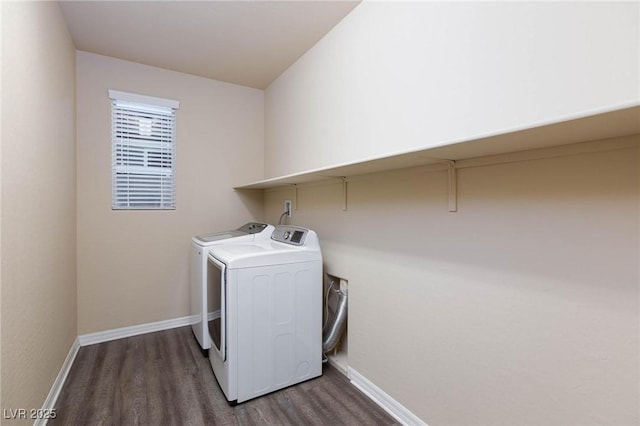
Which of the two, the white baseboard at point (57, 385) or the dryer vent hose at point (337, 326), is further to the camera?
the dryer vent hose at point (337, 326)

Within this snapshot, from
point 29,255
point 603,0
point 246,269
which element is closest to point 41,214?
point 29,255

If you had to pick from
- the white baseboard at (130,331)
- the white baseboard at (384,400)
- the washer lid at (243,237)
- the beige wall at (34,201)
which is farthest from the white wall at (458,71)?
the white baseboard at (130,331)

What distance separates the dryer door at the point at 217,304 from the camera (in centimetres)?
191

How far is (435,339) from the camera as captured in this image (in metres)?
1.57

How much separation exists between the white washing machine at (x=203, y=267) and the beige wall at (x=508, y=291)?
107 cm

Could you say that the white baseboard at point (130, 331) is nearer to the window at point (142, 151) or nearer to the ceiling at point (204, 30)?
the window at point (142, 151)

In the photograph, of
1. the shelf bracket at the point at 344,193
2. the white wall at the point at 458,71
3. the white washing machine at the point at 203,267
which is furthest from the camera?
the white washing machine at the point at 203,267

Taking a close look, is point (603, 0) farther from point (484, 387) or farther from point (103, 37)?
point (103, 37)

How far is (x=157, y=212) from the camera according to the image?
3.02 m

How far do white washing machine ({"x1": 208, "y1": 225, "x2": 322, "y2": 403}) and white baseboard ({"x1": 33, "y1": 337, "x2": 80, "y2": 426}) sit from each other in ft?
3.02

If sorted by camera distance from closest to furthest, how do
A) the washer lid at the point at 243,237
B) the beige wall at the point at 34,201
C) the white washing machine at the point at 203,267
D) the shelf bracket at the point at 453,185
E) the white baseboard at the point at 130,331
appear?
the beige wall at the point at 34,201, the shelf bracket at the point at 453,185, the white washing machine at the point at 203,267, the washer lid at the point at 243,237, the white baseboard at the point at 130,331

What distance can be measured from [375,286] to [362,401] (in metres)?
0.72

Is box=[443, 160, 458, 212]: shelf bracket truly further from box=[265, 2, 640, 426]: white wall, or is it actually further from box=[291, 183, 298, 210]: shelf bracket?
A: box=[291, 183, 298, 210]: shelf bracket

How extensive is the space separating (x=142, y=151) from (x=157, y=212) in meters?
0.61
